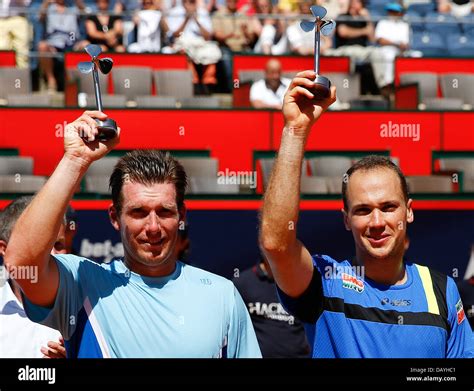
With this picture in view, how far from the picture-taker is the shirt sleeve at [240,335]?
10.8 feet

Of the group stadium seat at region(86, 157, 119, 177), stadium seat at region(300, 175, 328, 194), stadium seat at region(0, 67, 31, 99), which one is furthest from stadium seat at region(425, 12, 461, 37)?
stadium seat at region(86, 157, 119, 177)

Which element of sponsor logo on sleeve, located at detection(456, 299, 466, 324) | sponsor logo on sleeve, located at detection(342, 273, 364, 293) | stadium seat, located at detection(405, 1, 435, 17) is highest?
stadium seat, located at detection(405, 1, 435, 17)

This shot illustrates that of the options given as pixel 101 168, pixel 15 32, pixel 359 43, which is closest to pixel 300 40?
pixel 359 43

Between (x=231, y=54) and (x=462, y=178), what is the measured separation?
344 centimetres

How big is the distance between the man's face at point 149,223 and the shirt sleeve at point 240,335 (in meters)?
0.27

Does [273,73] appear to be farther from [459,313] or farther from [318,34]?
[318,34]

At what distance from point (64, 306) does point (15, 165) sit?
20.8 feet

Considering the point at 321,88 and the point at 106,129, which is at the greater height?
the point at 321,88

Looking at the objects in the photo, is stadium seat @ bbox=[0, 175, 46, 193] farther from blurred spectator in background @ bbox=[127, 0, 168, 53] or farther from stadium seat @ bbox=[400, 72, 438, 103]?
stadium seat @ bbox=[400, 72, 438, 103]

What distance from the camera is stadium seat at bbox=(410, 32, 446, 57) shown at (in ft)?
44.3

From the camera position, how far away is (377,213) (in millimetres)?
3383

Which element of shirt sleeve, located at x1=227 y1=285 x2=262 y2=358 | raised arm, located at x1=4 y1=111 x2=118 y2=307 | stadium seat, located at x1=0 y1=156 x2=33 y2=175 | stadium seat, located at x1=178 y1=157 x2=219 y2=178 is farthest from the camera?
stadium seat, located at x1=178 y1=157 x2=219 y2=178

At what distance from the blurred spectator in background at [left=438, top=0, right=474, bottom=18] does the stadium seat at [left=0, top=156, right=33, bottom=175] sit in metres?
6.92
